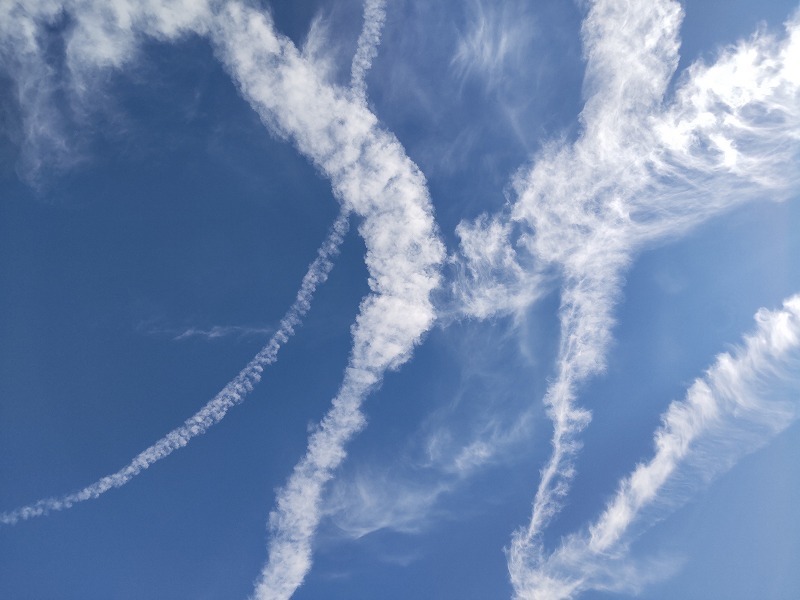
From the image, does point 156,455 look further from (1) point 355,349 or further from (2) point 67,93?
(2) point 67,93

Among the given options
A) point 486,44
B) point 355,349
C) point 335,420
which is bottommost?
point 335,420

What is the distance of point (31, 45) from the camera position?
40.5 metres

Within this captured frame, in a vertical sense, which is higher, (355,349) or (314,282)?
(314,282)

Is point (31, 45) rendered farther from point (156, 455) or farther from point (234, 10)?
point (156, 455)

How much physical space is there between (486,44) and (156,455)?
4416cm

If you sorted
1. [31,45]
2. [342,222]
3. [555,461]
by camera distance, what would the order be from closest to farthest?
[31,45]
[342,222]
[555,461]

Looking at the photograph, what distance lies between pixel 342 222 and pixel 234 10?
17975 mm

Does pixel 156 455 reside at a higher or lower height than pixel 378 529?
higher

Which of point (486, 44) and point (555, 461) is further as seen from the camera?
point (555, 461)

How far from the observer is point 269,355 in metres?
46.5

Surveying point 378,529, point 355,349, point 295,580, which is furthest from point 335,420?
point 295,580

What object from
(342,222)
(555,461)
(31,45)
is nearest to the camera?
(31,45)

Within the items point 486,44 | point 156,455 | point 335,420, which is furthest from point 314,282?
point 486,44

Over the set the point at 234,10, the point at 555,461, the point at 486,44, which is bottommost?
the point at 555,461
